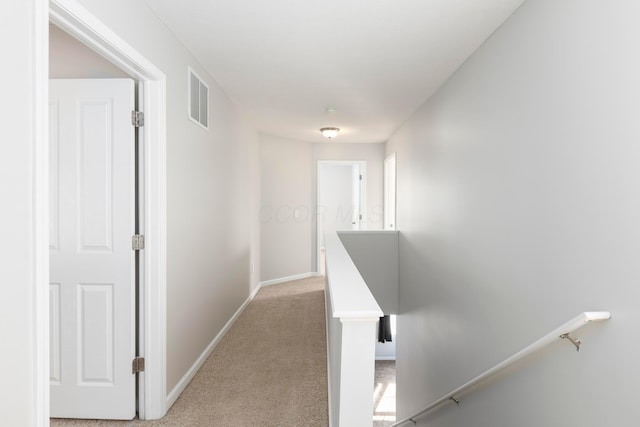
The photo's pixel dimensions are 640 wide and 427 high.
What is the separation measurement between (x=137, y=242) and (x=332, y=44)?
179 centimetres

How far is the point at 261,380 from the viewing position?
2.85 m

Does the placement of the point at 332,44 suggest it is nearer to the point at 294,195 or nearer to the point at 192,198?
the point at 192,198

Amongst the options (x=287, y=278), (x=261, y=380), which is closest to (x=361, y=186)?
(x=287, y=278)

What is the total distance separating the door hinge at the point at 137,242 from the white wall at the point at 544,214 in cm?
216

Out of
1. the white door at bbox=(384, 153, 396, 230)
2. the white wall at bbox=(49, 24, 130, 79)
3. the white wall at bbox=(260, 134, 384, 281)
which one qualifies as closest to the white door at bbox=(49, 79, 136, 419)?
the white wall at bbox=(49, 24, 130, 79)

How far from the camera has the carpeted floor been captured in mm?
2334

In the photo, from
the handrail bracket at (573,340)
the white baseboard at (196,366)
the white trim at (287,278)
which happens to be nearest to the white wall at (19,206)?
the white baseboard at (196,366)

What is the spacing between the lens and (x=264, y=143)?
19.6 ft

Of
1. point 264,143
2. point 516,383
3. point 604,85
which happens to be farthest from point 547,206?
point 264,143

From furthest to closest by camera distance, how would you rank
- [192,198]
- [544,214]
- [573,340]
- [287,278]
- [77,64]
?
1. [287,278]
2. [192,198]
3. [77,64]
4. [544,214]
5. [573,340]

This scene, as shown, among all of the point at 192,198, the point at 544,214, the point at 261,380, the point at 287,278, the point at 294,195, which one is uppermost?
the point at 294,195

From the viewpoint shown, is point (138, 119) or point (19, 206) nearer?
point (19, 206)

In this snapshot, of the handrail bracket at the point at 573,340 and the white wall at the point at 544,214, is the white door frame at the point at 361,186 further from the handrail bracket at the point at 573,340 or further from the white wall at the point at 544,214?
the handrail bracket at the point at 573,340

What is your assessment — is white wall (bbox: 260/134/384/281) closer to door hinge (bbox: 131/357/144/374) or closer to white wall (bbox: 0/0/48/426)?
door hinge (bbox: 131/357/144/374)
